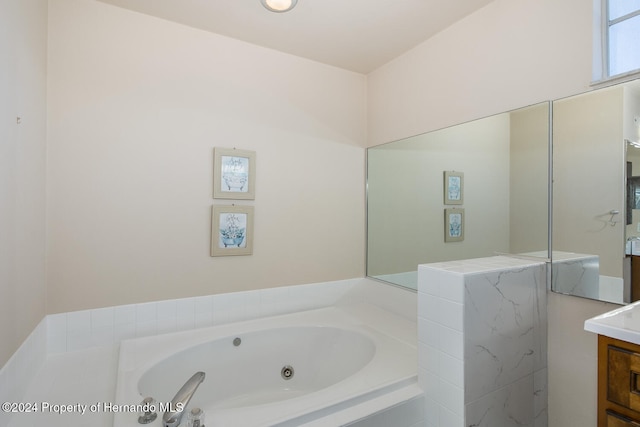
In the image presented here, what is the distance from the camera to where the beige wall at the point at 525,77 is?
1394 mm

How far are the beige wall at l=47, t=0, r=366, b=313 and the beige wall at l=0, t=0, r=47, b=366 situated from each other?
0.13m

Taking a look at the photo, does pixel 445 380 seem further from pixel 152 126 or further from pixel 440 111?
pixel 152 126

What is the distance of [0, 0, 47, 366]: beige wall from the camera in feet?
3.73

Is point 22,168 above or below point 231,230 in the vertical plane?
above

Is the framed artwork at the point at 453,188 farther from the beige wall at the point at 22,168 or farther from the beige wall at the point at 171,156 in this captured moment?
the beige wall at the point at 22,168

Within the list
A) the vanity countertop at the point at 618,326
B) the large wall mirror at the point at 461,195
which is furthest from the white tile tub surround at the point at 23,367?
the large wall mirror at the point at 461,195

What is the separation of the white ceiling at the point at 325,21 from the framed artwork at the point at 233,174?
31.4 inches

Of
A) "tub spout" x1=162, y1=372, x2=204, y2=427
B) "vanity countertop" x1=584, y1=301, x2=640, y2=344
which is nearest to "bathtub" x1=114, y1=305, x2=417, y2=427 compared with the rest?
"tub spout" x1=162, y1=372, x2=204, y2=427

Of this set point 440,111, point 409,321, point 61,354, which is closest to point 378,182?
point 440,111

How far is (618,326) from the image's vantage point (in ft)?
2.74

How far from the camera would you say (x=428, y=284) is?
1412 millimetres

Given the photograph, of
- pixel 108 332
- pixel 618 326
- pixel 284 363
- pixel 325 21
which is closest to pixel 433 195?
pixel 325 21

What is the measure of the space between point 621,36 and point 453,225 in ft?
3.99

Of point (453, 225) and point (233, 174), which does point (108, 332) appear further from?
point (453, 225)
